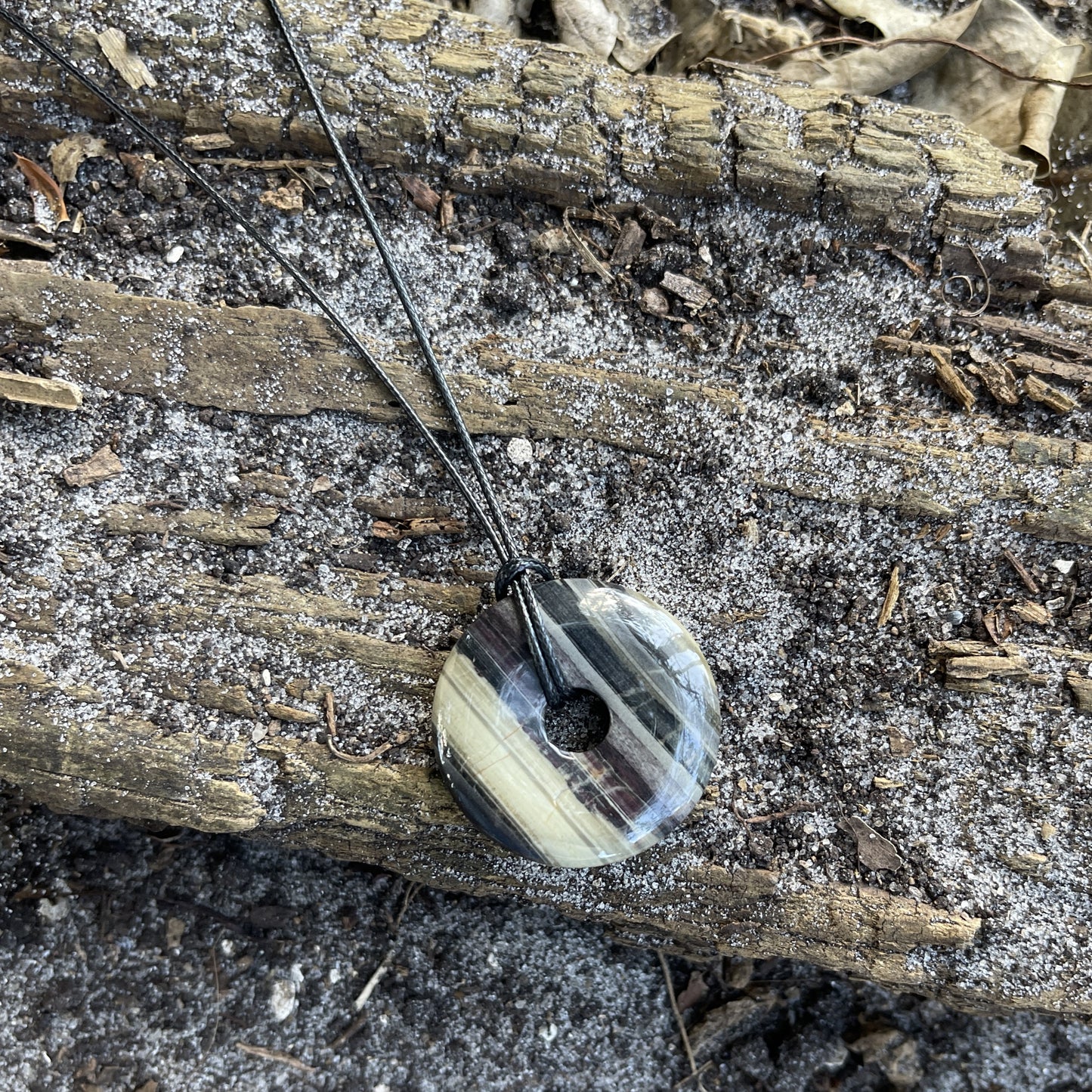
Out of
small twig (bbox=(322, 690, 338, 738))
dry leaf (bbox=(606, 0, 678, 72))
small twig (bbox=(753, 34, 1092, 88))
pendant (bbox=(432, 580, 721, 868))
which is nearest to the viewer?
pendant (bbox=(432, 580, 721, 868))

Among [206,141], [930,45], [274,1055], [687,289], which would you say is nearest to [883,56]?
[930,45]

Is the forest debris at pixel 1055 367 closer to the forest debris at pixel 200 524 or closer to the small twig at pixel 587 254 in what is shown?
the small twig at pixel 587 254

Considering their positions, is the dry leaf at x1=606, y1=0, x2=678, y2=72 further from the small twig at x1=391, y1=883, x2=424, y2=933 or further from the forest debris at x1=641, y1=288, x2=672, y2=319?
the small twig at x1=391, y1=883, x2=424, y2=933

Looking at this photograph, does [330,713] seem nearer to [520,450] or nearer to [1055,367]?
[520,450]

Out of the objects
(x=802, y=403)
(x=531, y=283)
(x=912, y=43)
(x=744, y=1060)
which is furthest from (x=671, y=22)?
(x=744, y=1060)

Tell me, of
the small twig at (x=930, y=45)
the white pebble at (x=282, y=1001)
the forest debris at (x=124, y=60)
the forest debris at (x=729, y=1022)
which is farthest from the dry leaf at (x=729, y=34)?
the white pebble at (x=282, y=1001)

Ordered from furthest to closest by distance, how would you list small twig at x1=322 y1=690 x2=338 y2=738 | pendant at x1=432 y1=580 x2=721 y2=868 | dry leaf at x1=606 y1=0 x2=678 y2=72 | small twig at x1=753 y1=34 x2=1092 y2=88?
dry leaf at x1=606 y1=0 x2=678 y2=72
small twig at x1=753 y1=34 x2=1092 y2=88
small twig at x1=322 y1=690 x2=338 y2=738
pendant at x1=432 y1=580 x2=721 y2=868

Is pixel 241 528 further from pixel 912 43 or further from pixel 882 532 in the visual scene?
pixel 912 43

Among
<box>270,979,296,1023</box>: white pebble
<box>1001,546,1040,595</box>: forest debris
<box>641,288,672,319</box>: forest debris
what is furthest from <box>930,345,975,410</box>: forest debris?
<box>270,979,296,1023</box>: white pebble
